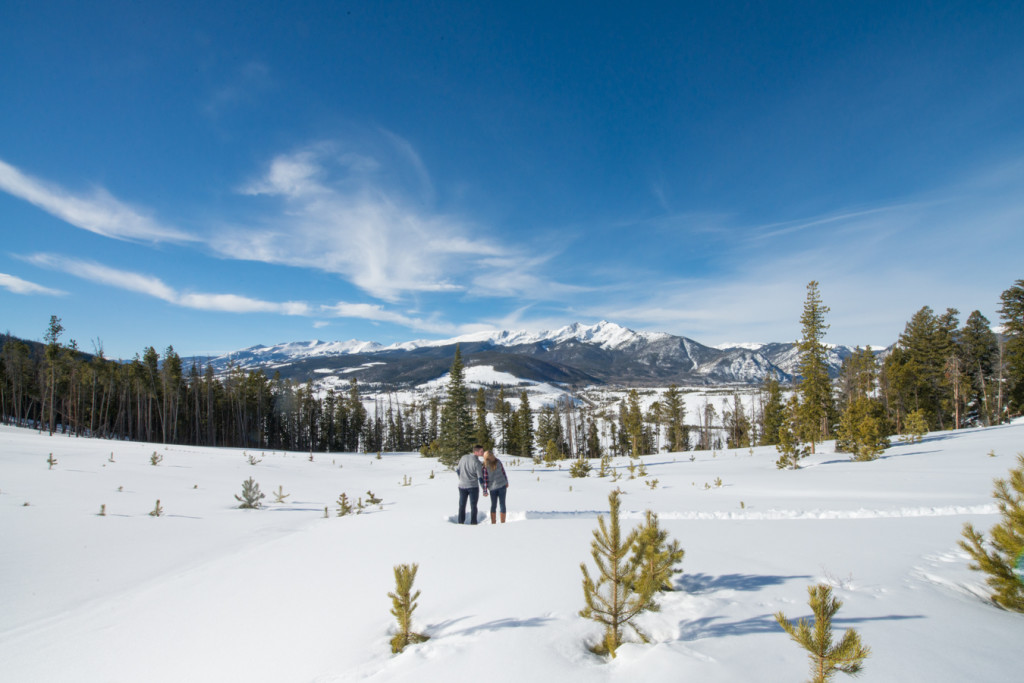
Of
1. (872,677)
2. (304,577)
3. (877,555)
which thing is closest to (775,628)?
(872,677)

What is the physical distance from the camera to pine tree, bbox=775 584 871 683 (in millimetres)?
2336

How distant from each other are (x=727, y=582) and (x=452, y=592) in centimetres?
309

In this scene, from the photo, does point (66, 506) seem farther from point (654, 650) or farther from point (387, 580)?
point (654, 650)

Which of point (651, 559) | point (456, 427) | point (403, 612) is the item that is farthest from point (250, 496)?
point (456, 427)

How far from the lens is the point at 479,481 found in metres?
9.36

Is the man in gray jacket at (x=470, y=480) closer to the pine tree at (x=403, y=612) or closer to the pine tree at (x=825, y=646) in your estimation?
the pine tree at (x=403, y=612)

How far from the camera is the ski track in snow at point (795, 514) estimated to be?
28.8 ft

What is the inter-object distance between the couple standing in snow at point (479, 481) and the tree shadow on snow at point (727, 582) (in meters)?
4.81

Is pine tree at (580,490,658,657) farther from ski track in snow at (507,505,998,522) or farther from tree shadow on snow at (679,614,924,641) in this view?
ski track in snow at (507,505,998,522)

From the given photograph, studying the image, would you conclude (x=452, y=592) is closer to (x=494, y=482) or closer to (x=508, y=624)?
(x=508, y=624)

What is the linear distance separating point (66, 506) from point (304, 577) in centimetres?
815

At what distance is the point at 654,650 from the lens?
325 centimetres

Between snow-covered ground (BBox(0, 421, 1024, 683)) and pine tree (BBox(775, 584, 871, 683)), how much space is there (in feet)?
1.45

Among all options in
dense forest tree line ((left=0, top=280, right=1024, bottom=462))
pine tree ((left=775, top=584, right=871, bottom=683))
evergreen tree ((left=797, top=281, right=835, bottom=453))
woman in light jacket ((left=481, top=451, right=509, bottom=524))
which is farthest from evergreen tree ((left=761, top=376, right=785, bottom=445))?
pine tree ((left=775, top=584, right=871, bottom=683))
